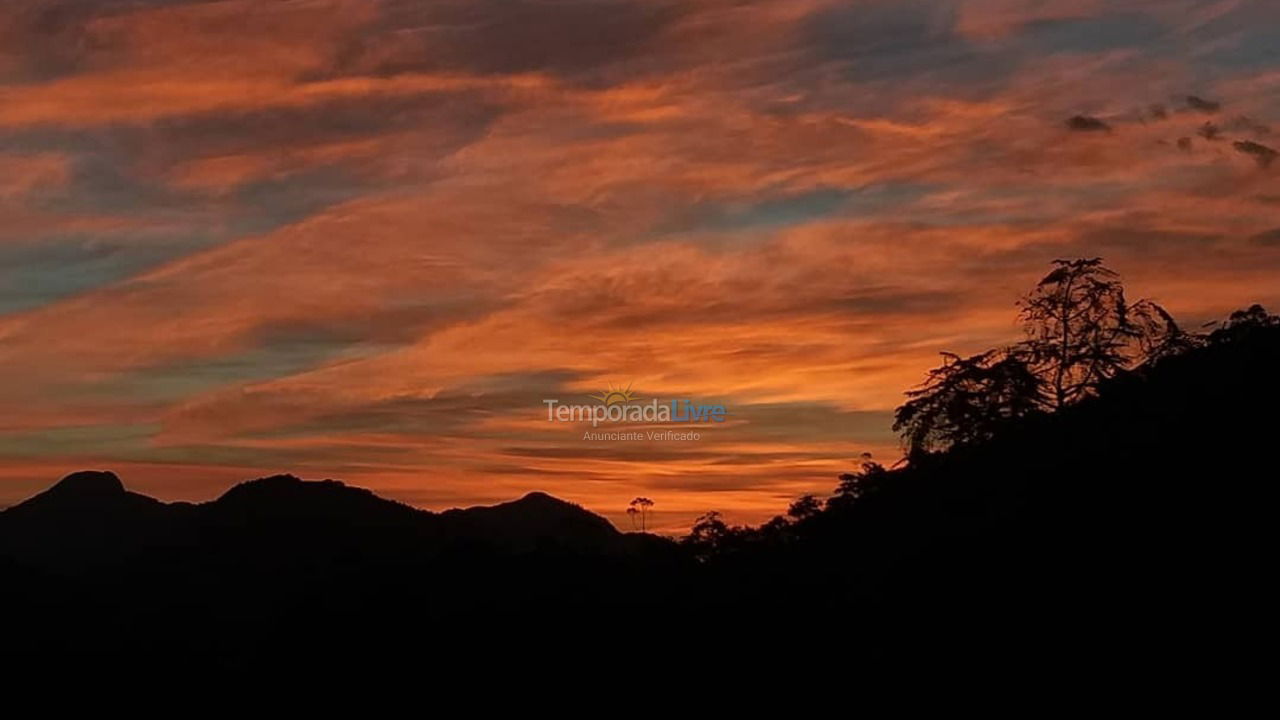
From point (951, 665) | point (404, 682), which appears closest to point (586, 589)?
point (404, 682)

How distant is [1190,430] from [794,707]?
1683 centimetres

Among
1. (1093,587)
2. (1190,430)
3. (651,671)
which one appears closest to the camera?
(1093,587)

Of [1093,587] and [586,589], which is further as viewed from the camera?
A: [586,589]

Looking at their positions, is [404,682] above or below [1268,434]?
below

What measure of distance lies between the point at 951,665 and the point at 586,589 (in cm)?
3830

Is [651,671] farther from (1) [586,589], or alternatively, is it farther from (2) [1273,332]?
(2) [1273,332]

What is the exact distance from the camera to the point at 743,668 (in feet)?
174

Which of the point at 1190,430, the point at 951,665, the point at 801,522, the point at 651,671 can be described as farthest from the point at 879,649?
the point at 801,522

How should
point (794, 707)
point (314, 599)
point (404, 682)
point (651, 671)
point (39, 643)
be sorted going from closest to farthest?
point (794, 707)
point (651, 671)
point (404, 682)
point (314, 599)
point (39, 643)

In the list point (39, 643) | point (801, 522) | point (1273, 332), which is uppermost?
point (1273, 332)

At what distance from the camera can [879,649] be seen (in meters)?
43.3

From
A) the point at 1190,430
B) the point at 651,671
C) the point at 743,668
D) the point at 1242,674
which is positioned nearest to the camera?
the point at 1242,674

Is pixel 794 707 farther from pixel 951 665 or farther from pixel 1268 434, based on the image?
pixel 1268 434

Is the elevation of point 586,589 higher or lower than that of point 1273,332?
lower
